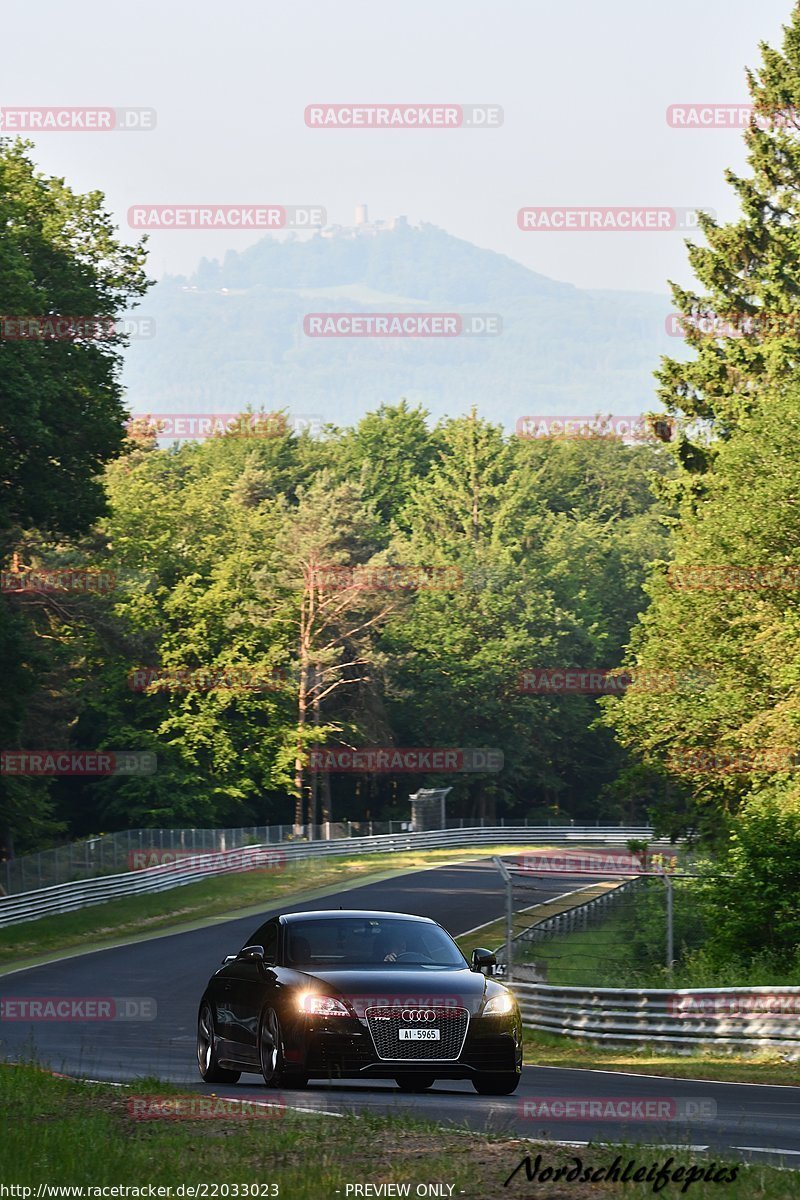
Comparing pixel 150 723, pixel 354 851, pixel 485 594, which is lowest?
pixel 354 851

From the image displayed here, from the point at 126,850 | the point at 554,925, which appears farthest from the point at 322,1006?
the point at 126,850

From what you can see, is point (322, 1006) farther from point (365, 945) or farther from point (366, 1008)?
point (365, 945)

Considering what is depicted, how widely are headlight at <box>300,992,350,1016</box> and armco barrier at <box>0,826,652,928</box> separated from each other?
3314cm

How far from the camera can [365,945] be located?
15656 millimetres

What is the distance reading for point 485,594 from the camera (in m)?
106

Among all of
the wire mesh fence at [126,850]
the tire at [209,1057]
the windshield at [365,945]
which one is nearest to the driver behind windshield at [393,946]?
the windshield at [365,945]

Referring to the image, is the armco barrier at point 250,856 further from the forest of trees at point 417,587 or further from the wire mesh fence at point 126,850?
the forest of trees at point 417,587

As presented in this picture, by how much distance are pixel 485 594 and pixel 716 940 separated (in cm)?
7729

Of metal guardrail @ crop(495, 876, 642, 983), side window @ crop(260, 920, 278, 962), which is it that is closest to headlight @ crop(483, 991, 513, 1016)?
side window @ crop(260, 920, 278, 962)

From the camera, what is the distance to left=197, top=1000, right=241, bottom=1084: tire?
16562 millimetres

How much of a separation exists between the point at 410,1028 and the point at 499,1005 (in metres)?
0.84

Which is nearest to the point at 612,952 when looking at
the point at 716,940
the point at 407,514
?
the point at 716,940

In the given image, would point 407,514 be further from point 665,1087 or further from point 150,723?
point 665,1087

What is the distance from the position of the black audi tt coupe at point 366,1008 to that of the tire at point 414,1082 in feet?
0.05
